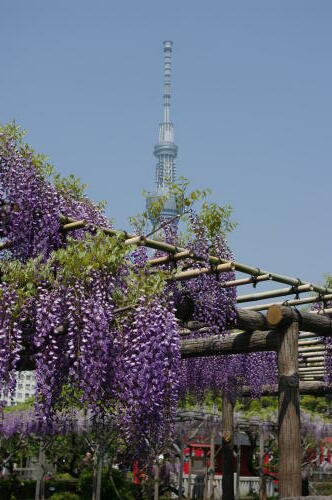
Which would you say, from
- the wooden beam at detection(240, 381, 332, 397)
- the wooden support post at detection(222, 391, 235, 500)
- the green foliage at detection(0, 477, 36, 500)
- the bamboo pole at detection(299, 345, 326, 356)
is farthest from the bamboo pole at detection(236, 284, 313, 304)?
the green foliage at detection(0, 477, 36, 500)

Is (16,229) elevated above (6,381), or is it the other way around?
(16,229)

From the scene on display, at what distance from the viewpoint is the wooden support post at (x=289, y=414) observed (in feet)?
27.6

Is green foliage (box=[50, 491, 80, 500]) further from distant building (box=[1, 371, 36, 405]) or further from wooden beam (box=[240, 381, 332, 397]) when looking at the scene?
wooden beam (box=[240, 381, 332, 397])

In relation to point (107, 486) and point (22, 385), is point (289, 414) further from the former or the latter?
point (22, 385)

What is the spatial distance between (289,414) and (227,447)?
553 centimetres

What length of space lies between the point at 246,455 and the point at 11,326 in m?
22.7

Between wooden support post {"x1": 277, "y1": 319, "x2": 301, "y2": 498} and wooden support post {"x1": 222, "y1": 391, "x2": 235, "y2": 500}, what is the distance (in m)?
4.54

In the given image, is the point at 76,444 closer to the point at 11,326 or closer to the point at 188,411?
the point at 188,411

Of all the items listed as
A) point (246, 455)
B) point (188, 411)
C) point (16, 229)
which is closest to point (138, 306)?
point (16, 229)

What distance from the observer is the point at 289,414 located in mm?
8664

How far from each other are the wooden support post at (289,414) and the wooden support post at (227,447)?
179 inches

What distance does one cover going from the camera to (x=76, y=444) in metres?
19.4

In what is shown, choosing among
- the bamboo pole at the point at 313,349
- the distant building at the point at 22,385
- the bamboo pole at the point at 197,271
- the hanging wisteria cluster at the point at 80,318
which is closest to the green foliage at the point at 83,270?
the hanging wisteria cluster at the point at 80,318

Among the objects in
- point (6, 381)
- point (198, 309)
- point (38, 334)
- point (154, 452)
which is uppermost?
point (198, 309)
